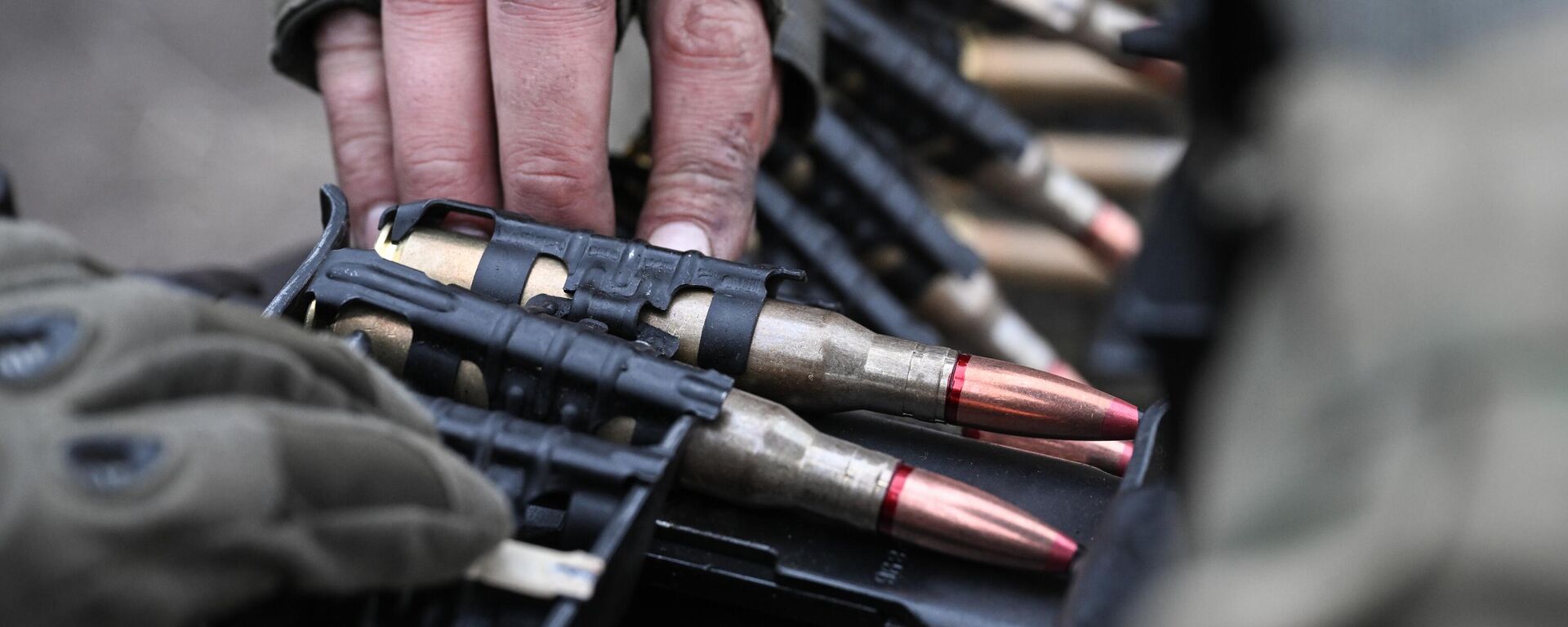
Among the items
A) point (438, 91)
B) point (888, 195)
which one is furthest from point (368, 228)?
point (888, 195)

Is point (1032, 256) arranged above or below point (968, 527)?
above

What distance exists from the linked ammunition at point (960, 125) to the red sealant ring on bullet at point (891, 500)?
1.27 meters

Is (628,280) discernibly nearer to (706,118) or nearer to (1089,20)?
(706,118)

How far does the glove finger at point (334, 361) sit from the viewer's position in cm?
72

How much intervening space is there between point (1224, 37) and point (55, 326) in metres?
0.66

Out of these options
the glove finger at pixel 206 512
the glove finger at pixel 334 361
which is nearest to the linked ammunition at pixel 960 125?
the glove finger at pixel 334 361

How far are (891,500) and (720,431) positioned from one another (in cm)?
15

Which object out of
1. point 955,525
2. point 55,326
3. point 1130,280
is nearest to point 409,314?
point 55,326

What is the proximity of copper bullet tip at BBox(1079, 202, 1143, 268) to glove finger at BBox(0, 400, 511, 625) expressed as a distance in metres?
1.80

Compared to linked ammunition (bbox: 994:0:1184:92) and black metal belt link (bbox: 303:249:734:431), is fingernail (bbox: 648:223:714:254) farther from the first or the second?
linked ammunition (bbox: 994:0:1184:92)

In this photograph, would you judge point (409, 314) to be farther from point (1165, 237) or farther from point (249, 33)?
point (249, 33)

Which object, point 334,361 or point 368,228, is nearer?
point 334,361

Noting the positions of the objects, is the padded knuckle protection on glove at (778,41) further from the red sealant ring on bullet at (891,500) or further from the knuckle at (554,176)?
the red sealant ring on bullet at (891,500)

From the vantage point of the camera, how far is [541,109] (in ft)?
4.51
